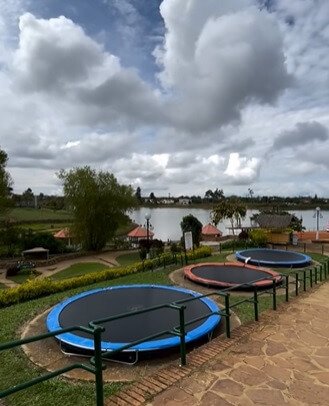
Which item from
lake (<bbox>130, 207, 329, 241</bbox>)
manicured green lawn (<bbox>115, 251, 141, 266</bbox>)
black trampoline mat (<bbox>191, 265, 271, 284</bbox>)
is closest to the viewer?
black trampoline mat (<bbox>191, 265, 271, 284</bbox>)

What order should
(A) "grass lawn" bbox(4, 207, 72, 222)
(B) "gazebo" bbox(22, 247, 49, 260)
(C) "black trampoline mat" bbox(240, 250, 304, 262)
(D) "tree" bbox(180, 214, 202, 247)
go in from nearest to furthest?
(C) "black trampoline mat" bbox(240, 250, 304, 262)
(D) "tree" bbox(180, 214, 202, 247)
(B) "gazebo" bbox(22, 247, 49, 260)
(A) "grass lawn" bbox(4, 207, 72, 222)

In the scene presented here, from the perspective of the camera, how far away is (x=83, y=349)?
7719mm

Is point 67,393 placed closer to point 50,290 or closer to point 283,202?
point 50,290

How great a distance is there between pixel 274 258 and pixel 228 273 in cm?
595

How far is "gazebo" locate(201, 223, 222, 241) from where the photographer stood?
40.6 metres

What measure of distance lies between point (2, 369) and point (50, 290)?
8505 mm

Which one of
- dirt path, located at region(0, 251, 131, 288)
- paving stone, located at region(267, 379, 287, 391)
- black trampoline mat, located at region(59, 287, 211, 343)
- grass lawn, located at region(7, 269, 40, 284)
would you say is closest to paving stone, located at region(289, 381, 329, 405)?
paving stone, located at region(267, 379, 287, 391)

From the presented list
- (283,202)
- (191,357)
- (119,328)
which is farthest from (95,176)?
(283,202)

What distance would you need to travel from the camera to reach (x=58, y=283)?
51.7ft

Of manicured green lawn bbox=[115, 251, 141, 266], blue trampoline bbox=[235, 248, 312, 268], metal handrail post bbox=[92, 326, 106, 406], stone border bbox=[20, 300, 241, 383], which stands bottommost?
manicured green lawn bbox=[115, 251, 141, 266]

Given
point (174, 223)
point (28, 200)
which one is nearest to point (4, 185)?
point (174, 223)

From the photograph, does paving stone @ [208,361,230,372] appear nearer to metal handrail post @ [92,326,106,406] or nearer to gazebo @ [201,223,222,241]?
metal handrail post @ [92,326,106,406]

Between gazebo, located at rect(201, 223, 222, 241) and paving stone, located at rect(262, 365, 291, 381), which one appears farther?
gazebo, located at rect(201, 223, 222, 241)

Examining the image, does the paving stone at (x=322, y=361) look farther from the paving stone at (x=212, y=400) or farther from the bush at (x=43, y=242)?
the bush at (x=43, y=242)
